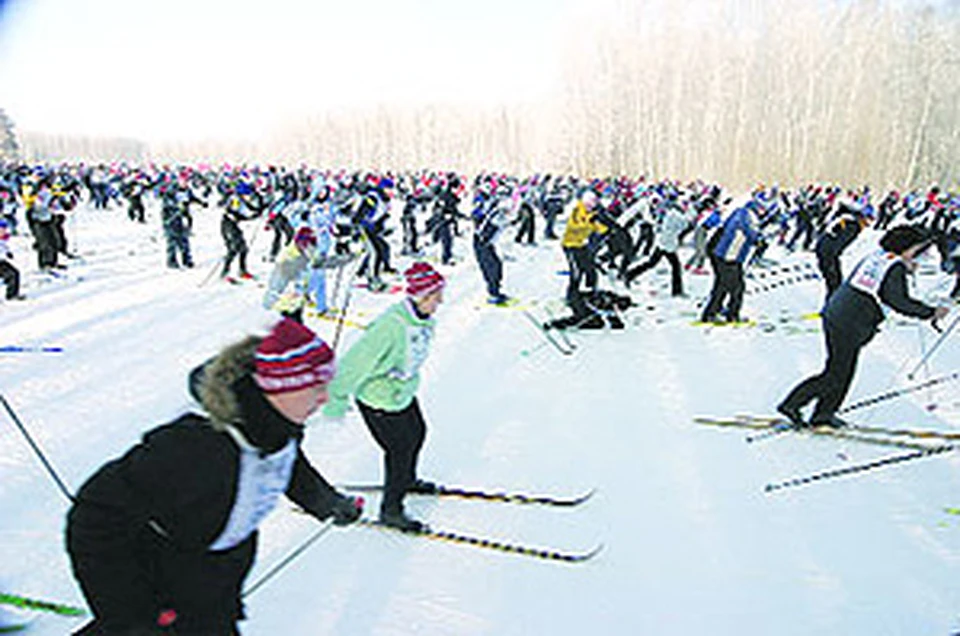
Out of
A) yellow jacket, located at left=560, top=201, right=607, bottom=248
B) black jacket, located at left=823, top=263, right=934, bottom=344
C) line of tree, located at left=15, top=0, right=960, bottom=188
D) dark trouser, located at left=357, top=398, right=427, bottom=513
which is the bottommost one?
dark trouser, located at left=357, top=398, right=427, bottom=513

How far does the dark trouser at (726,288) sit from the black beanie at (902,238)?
11.3ft

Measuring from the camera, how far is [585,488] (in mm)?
3797

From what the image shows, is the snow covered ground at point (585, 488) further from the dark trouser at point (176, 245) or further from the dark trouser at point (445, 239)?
the dark trouser at point (445, 239)

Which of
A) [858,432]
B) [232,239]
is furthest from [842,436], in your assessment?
[232,239]

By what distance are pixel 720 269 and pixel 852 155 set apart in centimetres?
3300

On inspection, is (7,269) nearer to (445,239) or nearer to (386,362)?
(445,239)

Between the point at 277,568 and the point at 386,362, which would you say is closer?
the point at 277,568

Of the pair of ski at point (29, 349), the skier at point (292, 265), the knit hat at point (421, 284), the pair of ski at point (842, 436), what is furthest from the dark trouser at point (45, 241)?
the pair of ski at point (842, 436)

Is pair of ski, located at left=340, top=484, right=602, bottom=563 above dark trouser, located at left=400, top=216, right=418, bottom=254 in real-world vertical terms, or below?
below

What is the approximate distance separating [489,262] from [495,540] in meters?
6.20

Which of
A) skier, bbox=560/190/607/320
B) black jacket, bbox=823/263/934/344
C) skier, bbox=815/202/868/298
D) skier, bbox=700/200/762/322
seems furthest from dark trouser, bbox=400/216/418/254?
black jacket, bbox=823/263/934/344

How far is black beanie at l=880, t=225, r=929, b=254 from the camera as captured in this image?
3.89 metres

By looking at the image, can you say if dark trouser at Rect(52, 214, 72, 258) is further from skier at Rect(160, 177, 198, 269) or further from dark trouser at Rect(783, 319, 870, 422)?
dark trouser at Rect(783, 319, 870, 422)

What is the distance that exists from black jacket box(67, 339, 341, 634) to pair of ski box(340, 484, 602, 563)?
1.84 meters
